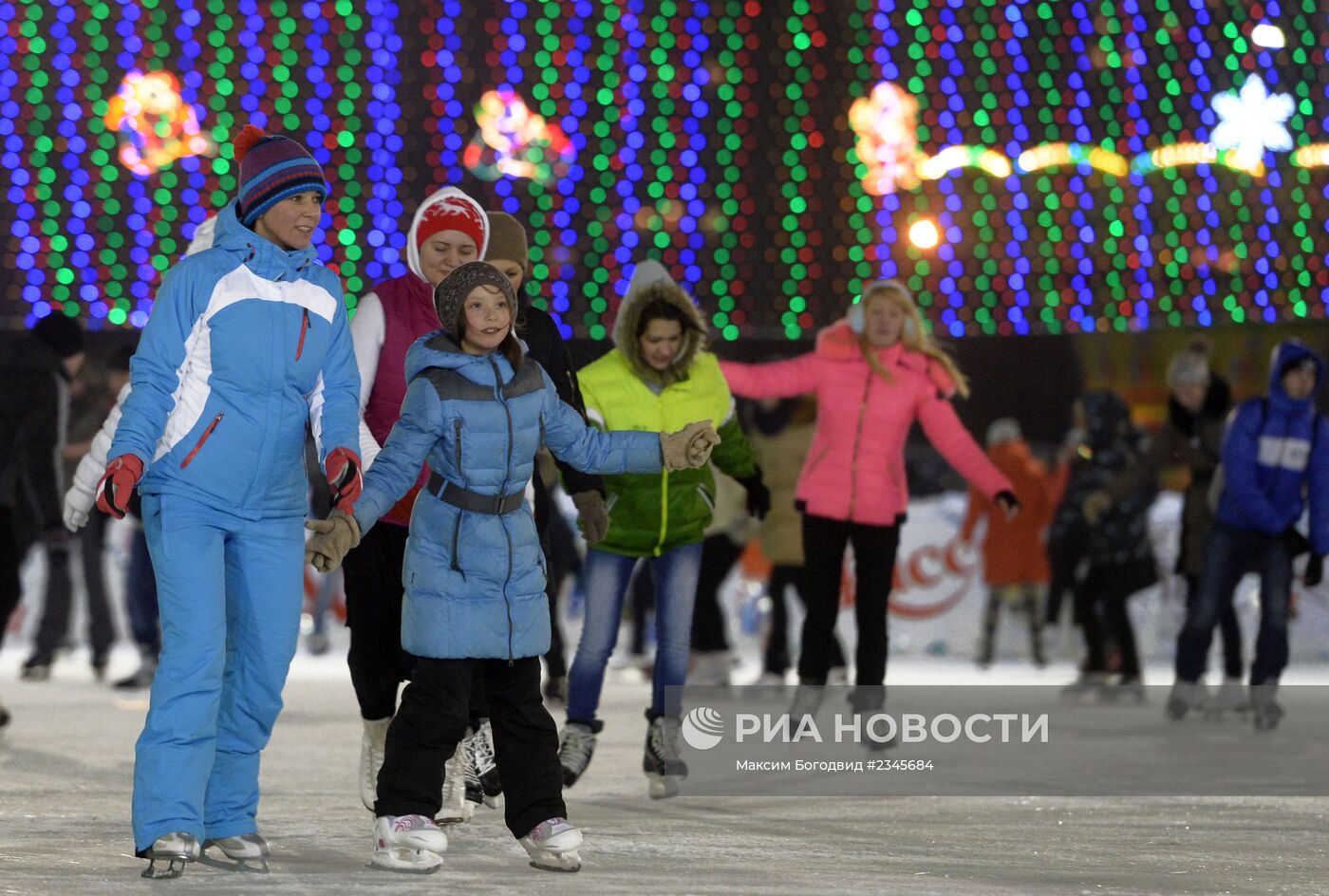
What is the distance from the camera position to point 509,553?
14.8 ft

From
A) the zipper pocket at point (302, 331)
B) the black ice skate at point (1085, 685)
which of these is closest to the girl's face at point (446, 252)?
the zipper pocket at point (302, 331)

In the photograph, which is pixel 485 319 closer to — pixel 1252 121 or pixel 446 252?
pixel 446 252

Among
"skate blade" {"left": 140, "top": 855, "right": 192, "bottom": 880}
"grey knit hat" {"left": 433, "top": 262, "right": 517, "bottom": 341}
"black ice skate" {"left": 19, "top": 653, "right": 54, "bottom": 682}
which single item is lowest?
"black ice skate" {"left": 19, "top": 653, "right": 54, "bottom": 682}

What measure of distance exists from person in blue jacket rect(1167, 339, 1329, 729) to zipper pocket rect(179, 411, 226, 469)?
5103mm

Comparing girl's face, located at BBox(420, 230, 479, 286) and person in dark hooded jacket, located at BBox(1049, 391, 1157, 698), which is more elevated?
girl's face, located at BBox(420, 230, 479, 286)

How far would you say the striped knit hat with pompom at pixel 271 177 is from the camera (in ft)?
14.7

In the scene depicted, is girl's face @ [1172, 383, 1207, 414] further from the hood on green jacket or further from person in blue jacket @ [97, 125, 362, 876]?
person in blue jacket @ [97, 125, 362, 876]

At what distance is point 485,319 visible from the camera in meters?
4.53

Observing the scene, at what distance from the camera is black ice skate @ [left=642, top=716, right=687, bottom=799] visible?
233 inches

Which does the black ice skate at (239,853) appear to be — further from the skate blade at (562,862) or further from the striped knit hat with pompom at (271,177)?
the striped knit hat with pompom at (271,177)

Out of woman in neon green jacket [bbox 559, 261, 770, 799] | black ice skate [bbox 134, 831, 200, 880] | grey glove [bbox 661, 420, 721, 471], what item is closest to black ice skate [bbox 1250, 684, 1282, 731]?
woman in neon green jacket [bbox 559, 261, 770, 799]

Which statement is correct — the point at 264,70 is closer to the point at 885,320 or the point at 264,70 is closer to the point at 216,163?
the point at 216,163

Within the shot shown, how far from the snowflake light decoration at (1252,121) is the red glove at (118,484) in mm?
→ 11022

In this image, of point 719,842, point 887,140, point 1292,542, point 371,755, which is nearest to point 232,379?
point 371,755
